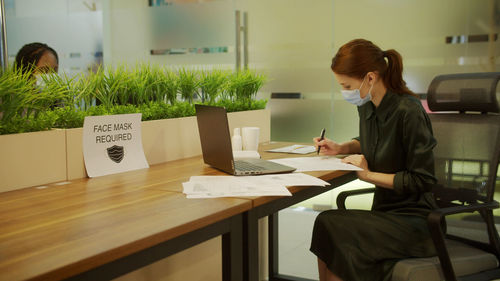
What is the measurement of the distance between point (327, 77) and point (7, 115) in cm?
305

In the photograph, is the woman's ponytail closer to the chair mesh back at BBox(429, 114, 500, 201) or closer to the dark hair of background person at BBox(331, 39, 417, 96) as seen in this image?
the dark hair of background person at BBox(331, 39, 417, 96)

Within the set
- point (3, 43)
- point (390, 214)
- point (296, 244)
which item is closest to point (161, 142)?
point (390, 214)

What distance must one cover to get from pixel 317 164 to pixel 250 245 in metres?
0.68

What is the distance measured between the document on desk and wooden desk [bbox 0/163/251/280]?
1.64 ft

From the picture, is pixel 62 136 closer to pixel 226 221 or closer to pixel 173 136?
pixel 173 136

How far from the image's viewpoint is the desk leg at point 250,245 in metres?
1.48

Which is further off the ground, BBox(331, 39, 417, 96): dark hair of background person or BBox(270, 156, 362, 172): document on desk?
BBox(331, 39, 417, 96): dark hair of background person

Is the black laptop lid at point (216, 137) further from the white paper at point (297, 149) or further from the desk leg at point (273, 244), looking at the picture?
the desk leg at point (273, 244)

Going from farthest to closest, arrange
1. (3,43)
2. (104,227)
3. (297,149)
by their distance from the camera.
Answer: (3,43)
(297,149)
(104,227)

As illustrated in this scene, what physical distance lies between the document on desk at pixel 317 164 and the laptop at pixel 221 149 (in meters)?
0.09

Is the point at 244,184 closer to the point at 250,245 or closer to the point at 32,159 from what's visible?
the point at 250,245

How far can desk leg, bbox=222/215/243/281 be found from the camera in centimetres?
143

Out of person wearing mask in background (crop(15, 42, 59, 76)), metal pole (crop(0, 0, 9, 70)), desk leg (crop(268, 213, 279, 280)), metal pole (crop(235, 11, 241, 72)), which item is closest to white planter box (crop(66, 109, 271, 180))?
desk leg (crop(268, 213, 279, 280))

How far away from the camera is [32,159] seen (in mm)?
1665
